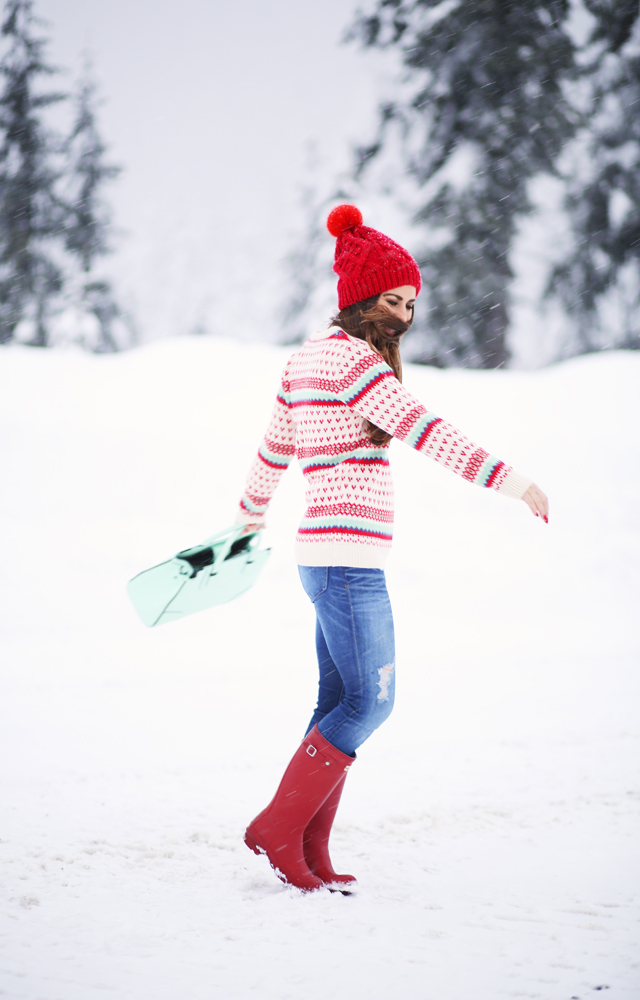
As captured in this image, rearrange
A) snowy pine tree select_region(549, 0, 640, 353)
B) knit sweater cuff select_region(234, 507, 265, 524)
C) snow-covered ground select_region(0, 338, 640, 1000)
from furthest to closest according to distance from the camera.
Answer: snowy pine tree select_region(549, 0, 640, 353), knit sweater cuff select_region(234, 507, 265, 524), snow-covered ground select_region(0, 338, 640, 1000)

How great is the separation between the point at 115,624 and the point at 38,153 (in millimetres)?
9589

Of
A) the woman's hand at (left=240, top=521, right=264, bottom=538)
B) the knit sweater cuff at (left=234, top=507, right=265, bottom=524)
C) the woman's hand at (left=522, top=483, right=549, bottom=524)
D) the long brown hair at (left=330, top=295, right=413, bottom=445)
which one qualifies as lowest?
the woman's hand at (left=240, top=521, right=264, bottom=538)

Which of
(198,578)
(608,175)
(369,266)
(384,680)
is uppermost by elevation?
(608,175)

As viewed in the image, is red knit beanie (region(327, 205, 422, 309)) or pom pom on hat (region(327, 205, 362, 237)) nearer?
red knit beanie (region(327, 205, 422, 309))

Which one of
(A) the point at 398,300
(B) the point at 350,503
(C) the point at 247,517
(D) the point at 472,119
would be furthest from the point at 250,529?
(D) the point at 472,119

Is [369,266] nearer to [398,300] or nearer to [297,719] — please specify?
[398,300]

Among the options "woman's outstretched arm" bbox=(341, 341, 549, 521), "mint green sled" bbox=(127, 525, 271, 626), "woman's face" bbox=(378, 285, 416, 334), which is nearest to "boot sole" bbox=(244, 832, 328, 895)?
"mint green sled" bbox=(127, 525, 271, 626)

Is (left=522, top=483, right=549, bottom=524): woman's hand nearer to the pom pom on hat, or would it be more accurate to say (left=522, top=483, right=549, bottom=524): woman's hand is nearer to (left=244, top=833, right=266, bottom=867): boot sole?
the pom pom on hat

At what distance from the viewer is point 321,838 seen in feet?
6.61

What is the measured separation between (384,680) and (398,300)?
3.29 ft

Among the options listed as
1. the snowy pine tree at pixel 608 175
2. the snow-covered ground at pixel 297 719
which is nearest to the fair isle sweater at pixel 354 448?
the snow-covered ground at pixel 297 719

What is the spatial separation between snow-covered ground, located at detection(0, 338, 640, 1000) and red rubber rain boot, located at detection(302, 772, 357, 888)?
0.40ft

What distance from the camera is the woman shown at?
5.98 feet

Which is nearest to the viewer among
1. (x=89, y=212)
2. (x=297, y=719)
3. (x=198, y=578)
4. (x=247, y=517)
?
(x=198, y=578)
